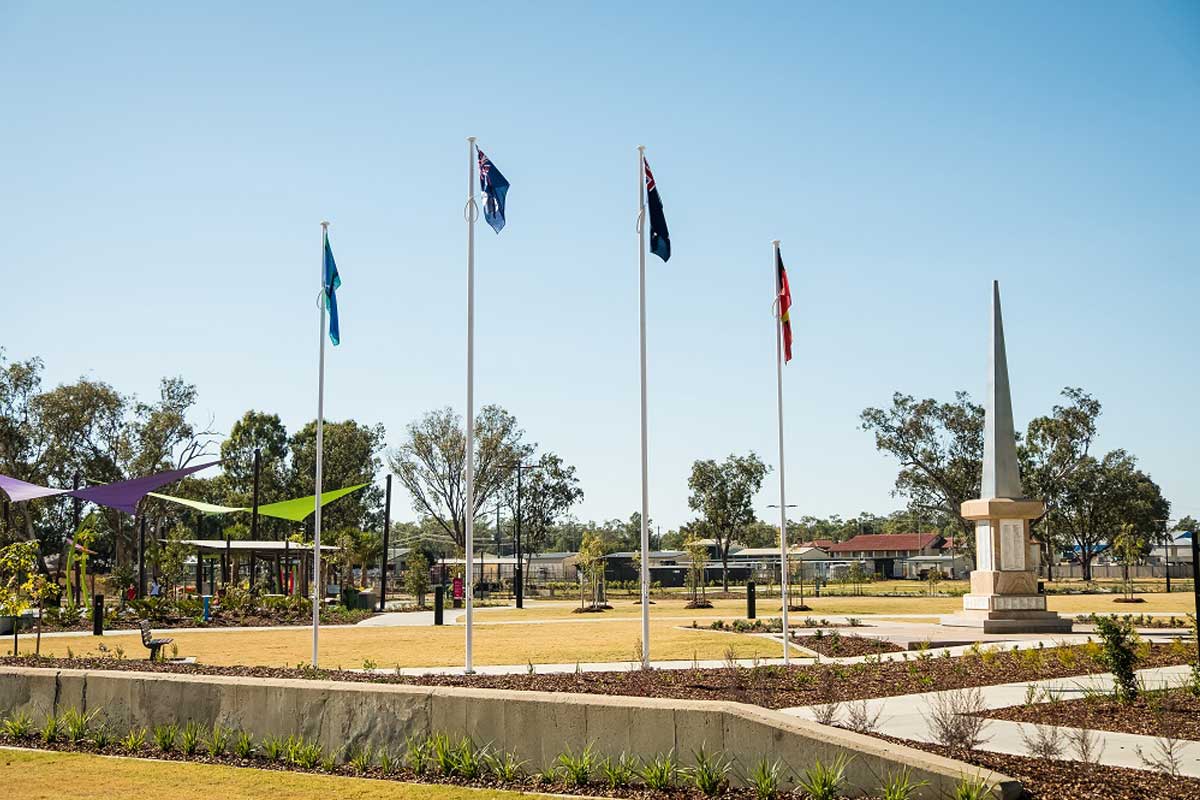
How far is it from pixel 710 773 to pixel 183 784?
15.6 feet

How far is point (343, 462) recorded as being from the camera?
274 feet

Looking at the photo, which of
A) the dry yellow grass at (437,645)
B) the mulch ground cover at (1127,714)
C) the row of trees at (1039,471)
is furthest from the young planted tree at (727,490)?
the mulch ground cover at (1127,714)

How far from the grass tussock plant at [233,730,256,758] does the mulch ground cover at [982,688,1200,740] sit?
7.88 metres

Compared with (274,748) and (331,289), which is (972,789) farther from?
(331,289)

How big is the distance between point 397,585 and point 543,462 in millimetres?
14606

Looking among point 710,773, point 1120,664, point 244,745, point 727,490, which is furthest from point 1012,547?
point 727,490

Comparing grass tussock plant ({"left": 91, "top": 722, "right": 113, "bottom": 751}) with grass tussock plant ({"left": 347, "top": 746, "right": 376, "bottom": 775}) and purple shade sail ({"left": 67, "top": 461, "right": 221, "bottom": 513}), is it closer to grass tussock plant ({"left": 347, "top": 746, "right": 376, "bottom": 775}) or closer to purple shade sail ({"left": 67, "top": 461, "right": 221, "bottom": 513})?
grass tussock plant ({"left": 347, "top": 746, "right": 376, "bottom": 775})

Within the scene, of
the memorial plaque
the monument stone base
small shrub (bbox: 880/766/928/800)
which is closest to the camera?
small shrub (bbox: 880/766/928/800)

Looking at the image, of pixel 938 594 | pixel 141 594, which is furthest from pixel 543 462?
pixel 141 594

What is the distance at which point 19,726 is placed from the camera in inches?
487

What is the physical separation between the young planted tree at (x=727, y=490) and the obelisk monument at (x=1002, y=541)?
48957mm

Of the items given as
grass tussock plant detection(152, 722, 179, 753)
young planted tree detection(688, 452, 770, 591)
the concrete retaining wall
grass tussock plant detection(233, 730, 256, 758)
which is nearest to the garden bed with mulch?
the concrete retaining wall

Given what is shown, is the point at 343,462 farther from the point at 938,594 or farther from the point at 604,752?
the point at 604,752

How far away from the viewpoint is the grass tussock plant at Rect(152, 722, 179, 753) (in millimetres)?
11523
